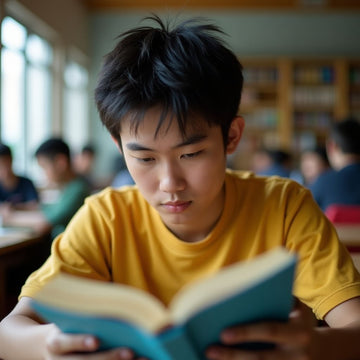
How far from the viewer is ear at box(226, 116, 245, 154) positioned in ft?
3.69

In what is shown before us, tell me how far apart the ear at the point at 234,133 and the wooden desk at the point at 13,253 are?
1121 millimetres

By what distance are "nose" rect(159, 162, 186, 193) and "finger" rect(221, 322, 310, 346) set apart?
14.9 inches

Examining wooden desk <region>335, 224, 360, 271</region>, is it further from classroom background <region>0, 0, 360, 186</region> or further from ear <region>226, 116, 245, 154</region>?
classroom background <region>0, 0, 360, 186</region>

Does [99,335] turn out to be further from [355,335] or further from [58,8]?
[58,8]

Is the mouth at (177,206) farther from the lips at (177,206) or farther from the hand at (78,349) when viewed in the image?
the hand at (78,349)

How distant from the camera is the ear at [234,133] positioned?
1126mm

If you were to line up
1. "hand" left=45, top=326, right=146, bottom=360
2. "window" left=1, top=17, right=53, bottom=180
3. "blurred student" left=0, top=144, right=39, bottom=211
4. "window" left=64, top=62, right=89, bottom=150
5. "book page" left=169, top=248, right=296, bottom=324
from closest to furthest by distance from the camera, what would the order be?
1. "book page" left=169, top=248, right=296, bottom=324
2. "hand" left=45, top=326, right=146, bottom=360
3. "blurred student" left=0, top=144, right=39, bottom=211
4. "window" left=1, top=17, right=53, bottom=180
5. "window" left=64, top=62, right=89, bottom=150

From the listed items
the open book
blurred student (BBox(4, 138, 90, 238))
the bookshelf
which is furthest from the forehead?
the bookshelf

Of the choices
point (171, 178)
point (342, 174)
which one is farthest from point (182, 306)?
point (342, 174)

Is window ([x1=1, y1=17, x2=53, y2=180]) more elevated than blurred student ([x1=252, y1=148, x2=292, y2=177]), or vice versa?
window ([x1=1, y1=17, x2=53, y2=180])

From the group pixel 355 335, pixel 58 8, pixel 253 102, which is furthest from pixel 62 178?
pixel 253 102

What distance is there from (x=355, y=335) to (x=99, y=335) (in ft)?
1.38

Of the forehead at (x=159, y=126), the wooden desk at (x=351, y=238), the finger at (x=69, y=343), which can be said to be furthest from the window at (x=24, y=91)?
the finger at (x=69, y=343)

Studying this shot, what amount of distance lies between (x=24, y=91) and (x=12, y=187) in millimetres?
2415
